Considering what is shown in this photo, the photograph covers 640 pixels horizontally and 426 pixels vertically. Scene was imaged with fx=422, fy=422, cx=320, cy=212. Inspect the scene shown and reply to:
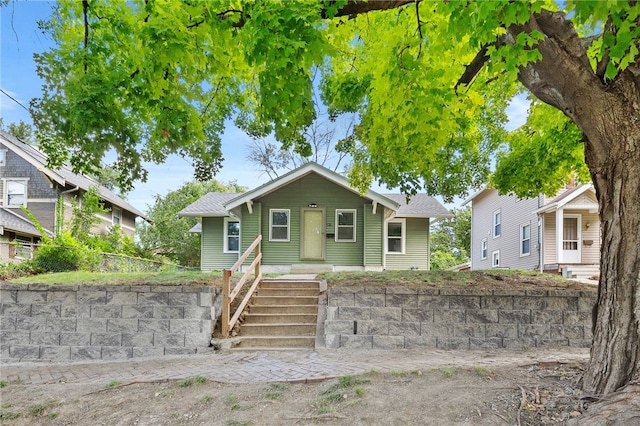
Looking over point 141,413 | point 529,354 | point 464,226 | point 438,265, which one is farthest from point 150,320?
point 464,226

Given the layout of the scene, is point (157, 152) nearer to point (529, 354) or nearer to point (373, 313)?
point (373, 313)

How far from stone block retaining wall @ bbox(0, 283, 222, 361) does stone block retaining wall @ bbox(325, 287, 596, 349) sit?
6.84ft

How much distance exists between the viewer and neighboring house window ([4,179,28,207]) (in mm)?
19688

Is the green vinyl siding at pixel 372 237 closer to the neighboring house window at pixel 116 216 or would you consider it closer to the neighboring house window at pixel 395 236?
the neighboring house window at pixel 395 236

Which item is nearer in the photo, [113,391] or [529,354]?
[113,391]

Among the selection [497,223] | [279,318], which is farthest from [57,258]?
[497,223]

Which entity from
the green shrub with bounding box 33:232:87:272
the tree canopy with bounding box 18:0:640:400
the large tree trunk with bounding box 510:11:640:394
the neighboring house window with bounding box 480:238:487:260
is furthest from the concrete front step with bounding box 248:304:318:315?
the neighboring house window with bounding box 480:238:487:260

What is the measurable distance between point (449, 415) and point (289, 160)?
23.2 m

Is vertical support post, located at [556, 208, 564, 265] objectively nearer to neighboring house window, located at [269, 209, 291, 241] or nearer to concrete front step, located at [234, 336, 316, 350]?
neighboring house window, located at [269, 209, 291, 241]

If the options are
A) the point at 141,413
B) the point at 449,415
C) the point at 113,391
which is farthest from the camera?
the point at 113,391

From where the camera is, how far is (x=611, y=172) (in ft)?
11.9

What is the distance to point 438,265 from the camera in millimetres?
34375

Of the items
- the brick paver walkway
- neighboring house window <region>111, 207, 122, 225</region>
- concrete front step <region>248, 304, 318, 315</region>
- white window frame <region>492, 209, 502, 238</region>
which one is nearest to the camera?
the brick paver walkway

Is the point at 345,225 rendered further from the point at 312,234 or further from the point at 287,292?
the point at 287,292
